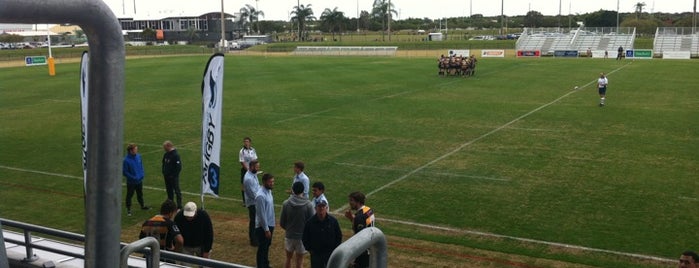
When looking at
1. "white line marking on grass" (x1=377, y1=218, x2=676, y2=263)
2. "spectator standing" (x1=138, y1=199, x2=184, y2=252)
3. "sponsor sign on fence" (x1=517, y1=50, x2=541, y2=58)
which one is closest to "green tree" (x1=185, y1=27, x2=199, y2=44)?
"sponsor sign on fence" (x1=517, y1=50, x2=541, y2=58)

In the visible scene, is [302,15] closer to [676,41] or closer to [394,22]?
[394,22]

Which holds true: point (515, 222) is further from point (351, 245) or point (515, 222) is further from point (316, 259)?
point (351, 245)

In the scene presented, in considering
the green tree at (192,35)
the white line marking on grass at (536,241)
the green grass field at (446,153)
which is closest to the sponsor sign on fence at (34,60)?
the green grass field at (446,153)

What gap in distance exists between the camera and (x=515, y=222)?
12117mm

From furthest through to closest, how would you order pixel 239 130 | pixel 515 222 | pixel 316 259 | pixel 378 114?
pixel 378 114 < pixel 239 130 < pixel 515 222 < pixel 316 259

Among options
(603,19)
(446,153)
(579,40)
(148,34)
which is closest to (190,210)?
(446,153)

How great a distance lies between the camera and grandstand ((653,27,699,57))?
69300 mm

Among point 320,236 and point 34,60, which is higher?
point 34,60

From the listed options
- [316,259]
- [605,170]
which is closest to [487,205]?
[605,170]

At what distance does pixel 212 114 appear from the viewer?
9.77 m

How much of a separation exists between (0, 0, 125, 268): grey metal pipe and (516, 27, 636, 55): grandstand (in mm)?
74627

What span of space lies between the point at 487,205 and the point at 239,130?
462 inches

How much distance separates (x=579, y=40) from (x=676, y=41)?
36.8 ft

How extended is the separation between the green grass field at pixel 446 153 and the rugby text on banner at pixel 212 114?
3141mm
